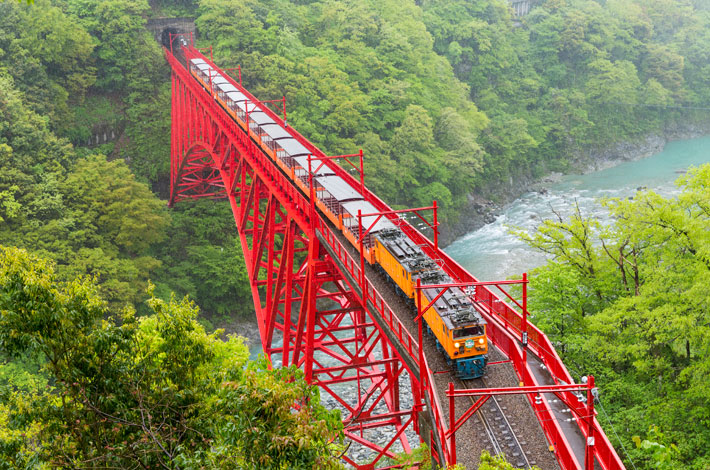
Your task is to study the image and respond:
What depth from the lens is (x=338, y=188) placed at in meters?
23.6

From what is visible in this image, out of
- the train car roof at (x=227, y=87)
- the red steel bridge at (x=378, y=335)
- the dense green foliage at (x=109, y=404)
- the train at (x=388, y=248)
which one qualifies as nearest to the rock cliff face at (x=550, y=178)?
the red steel bridge at (x=378, y=335)

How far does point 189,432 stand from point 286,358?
14293 millimetres

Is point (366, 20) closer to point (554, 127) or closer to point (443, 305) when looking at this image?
point (554, 127)

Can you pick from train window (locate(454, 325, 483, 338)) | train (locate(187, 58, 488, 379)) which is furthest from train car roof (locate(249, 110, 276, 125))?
train window (locate(454, 325, 483, 338))

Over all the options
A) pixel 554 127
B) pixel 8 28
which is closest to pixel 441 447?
pixel 8 28

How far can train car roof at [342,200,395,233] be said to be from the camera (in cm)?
2061

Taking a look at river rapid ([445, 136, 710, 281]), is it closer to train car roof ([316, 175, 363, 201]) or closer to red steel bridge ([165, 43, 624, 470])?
red steel bridge ([165, 43, 624, 470])

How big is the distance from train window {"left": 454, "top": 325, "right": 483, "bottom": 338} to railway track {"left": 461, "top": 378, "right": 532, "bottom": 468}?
53.1 inches

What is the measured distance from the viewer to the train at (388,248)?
14.7 m

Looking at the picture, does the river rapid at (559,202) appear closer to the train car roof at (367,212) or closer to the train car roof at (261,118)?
the train car roof at (261,118)

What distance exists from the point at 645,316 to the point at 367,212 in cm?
845

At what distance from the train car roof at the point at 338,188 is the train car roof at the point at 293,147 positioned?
2209 mm

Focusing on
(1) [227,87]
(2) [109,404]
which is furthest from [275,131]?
(2) [109,404]

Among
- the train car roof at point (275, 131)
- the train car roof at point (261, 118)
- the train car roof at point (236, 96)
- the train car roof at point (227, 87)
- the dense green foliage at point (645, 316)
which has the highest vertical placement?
the train car roof at point (227, 87)
